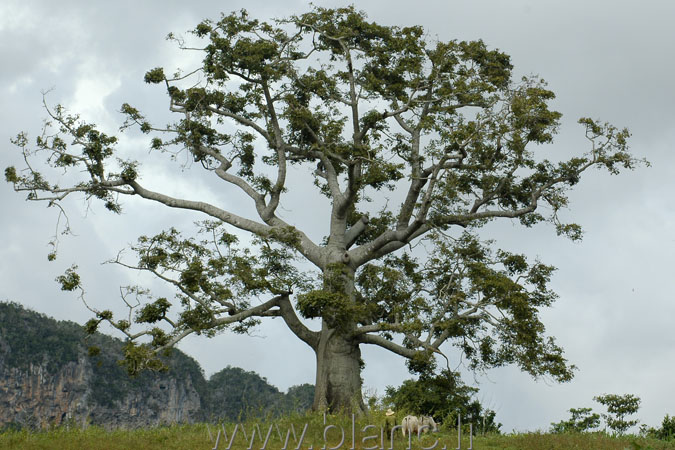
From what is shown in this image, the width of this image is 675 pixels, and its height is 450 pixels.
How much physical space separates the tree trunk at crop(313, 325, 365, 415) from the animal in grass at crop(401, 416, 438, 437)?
5.32 m

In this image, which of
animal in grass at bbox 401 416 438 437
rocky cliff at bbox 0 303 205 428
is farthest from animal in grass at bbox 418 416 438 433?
rocky cliff at bbox 0 303 205 428

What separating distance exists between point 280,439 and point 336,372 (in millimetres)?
7051

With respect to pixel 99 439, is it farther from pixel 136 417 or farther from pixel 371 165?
pixel 136 417

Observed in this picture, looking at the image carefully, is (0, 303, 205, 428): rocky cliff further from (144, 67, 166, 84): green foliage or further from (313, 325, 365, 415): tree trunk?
(313, 325, 365, 415): tree trunk

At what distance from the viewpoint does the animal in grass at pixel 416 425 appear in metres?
13.3

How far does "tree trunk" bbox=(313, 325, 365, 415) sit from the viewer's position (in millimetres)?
19500

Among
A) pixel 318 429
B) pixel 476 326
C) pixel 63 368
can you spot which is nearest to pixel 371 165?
pixel 476 326

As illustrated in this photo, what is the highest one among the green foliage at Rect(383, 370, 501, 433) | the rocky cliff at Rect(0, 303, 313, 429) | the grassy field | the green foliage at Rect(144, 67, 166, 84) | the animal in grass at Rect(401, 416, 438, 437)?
the green foliage at Rect(144, 67, 166, 84)

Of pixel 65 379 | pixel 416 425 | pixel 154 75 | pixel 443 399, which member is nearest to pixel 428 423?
pixel 416 425

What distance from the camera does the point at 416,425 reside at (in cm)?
1355

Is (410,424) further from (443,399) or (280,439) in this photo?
(443,399)

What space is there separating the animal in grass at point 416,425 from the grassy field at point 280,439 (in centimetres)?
19

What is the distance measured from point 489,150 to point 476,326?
475 cm

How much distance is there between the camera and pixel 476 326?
20.4m
